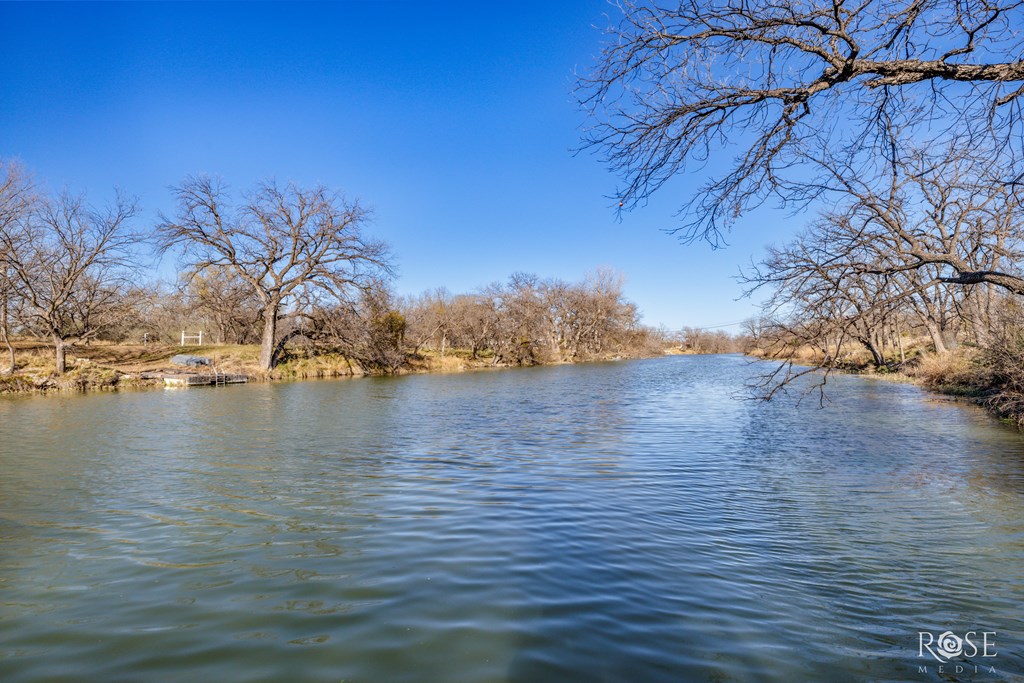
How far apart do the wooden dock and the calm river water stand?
55.3ft

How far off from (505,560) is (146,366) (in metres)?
32.7

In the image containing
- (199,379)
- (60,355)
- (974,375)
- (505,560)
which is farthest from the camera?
(199,379)

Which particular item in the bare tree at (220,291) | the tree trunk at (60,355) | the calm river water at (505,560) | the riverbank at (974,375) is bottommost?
the calm river water at (505,560)

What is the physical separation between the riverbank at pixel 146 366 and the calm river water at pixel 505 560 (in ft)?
52.1

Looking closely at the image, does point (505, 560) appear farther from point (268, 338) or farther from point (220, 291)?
point (220, 291)

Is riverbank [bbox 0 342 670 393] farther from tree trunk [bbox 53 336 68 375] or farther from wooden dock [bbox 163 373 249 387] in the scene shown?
wooden dock [bbox 163 373 249 387]

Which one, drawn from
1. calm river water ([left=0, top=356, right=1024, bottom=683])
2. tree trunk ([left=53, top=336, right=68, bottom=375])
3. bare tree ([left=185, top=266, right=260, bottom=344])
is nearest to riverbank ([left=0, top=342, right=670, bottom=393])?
tree trunk ([left=53, top=336, right=68, bottom=375])

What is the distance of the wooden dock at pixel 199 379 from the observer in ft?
88.4

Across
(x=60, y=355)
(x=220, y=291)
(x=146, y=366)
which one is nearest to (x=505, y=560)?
(x=60, y=355)

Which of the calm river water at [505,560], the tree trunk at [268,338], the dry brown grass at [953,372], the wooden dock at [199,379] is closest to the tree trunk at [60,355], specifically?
the wooden dock at [199,379]

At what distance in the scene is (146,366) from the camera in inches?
1188

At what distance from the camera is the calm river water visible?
10.5ft

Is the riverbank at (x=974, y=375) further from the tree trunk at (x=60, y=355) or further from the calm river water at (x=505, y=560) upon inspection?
the tree trunk at (x=60, y=355)

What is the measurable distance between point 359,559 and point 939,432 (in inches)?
545
